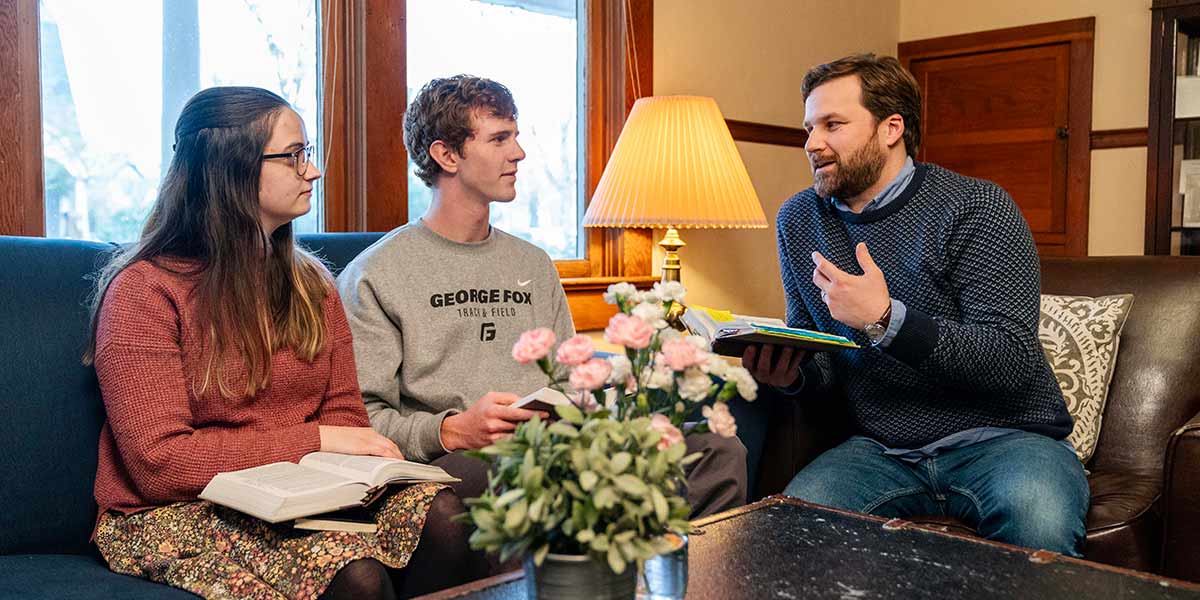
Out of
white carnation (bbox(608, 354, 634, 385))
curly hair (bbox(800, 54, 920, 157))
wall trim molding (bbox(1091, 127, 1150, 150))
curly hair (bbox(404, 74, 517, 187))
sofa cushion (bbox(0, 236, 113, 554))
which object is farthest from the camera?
wall trim molding (bbox(1091, 127, 1150, 150))

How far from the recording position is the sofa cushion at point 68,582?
1.39 metres

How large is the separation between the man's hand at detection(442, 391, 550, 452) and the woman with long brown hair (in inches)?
4.6

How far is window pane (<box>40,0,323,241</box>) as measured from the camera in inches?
81.5

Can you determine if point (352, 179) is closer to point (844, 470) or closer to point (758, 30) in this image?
point (844, 470)

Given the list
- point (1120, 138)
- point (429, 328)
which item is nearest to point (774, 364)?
point (429, 328)

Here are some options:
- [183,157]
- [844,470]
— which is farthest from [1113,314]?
[183,157]

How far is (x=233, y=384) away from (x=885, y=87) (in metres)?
1.37

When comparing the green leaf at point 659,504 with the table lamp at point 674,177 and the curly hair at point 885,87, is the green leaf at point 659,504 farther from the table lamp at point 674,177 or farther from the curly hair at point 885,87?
the table lamp at point 674,177

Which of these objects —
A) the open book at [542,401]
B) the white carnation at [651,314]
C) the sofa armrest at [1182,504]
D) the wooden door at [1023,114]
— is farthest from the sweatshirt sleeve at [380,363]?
the wooden door at [1023,114]

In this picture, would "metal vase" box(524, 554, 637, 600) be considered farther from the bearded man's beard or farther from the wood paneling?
the wood paneling

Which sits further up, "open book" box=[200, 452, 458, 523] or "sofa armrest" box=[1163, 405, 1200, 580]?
"open book" box=[200, 452, 458, 523]

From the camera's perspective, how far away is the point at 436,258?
6.64ft

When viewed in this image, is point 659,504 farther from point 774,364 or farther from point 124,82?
point 124,82

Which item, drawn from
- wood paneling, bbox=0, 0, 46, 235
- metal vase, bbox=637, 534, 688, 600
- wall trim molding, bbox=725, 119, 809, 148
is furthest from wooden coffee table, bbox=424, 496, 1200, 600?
wall trim molding, bbox=725, 119, 809, 148
